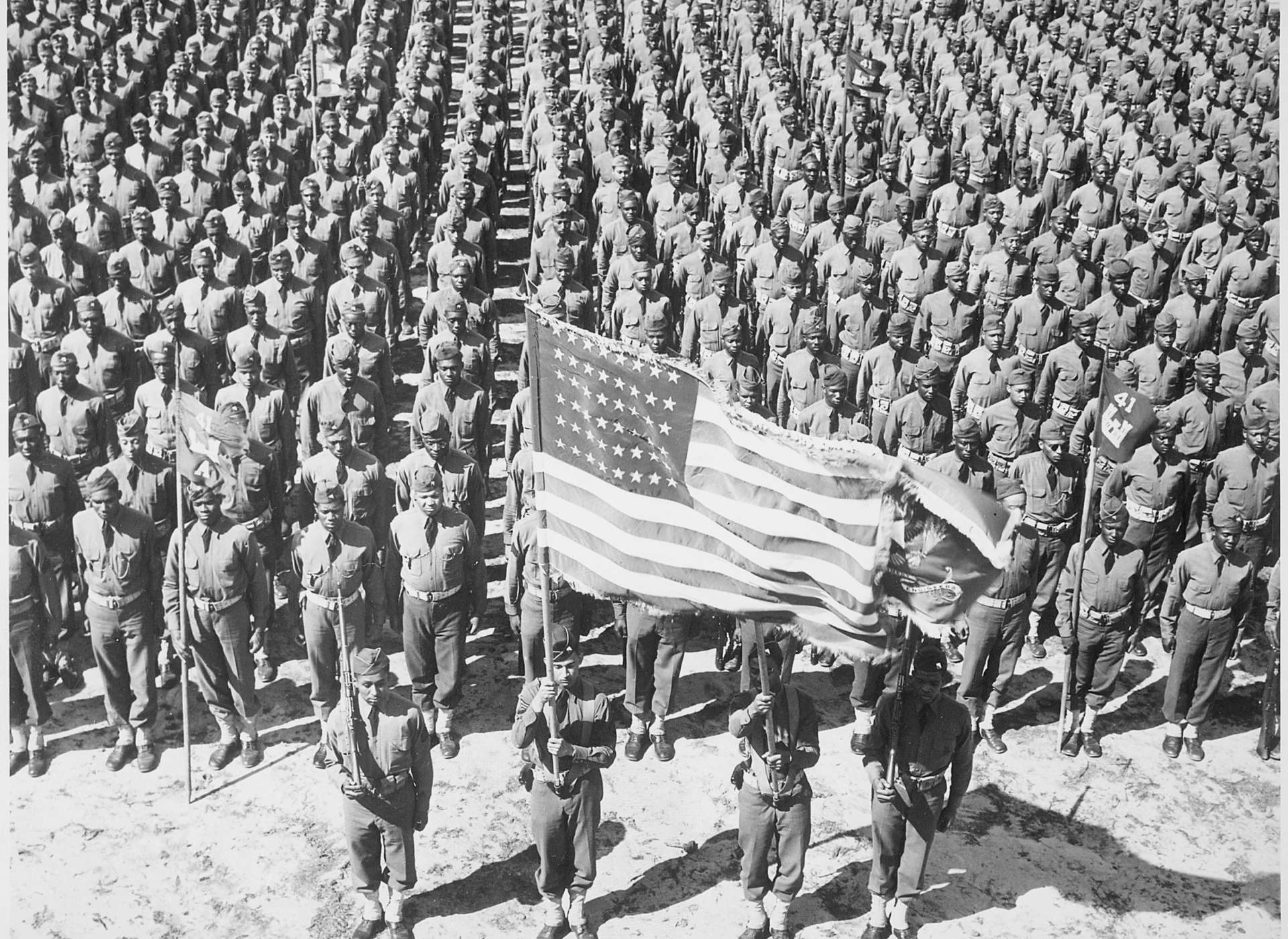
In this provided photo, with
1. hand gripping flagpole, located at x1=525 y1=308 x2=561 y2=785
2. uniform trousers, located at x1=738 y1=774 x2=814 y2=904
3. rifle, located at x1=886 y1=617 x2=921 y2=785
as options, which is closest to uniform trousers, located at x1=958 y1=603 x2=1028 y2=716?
rifle, located at x1=886 y1=617 x2=921 y2=785

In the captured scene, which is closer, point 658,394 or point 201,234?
point 658,394

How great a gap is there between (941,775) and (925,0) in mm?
20032

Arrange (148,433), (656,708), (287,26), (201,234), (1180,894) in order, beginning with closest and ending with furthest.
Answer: (1180,894) < (656,708) < (148,433) < (201,234) < (287,26)

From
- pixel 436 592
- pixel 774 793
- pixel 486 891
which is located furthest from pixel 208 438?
pixel 774 793

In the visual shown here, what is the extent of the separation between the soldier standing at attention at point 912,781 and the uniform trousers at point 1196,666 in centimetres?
253

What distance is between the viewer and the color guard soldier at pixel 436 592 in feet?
33.1

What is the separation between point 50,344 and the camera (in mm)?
13898

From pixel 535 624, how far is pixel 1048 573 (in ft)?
13.9

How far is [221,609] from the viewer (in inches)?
392

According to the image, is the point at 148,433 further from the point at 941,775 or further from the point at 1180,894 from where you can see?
the point at 1180,894

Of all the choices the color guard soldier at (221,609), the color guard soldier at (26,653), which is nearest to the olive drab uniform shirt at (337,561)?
the color guard soldier at (221,609)

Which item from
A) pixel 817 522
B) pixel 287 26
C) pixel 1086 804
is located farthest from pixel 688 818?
pixel 287 26

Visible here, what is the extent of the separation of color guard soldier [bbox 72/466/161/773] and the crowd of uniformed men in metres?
0.02

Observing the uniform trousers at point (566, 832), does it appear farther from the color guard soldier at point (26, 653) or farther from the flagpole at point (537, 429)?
the color guard soldier at point (26, 653)
